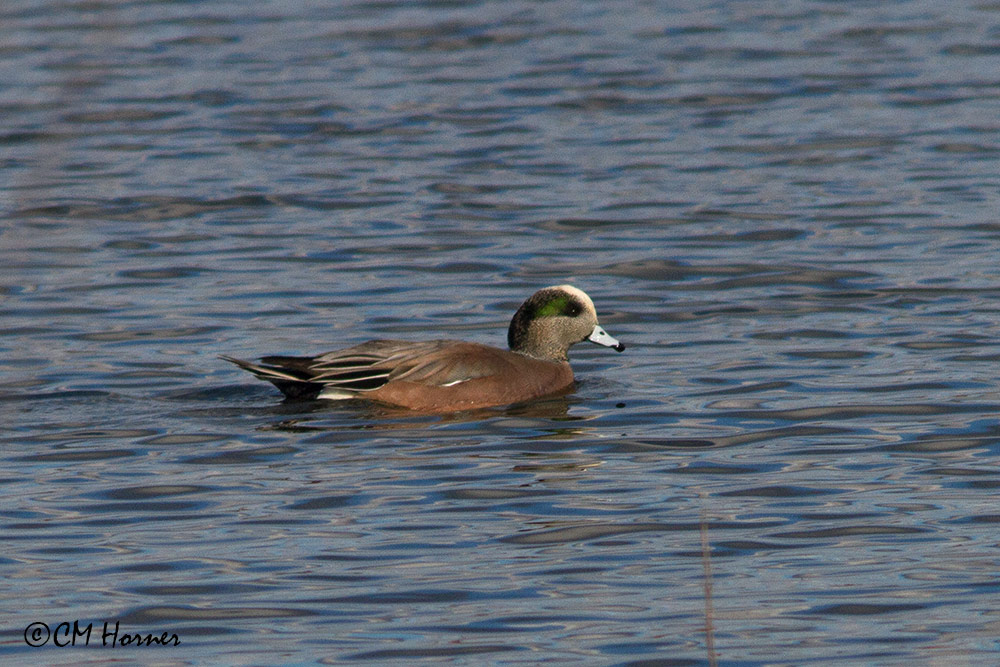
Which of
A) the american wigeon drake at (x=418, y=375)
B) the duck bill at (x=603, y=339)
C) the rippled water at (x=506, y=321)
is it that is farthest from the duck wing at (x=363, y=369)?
the duck bill at (x=603, y=339)

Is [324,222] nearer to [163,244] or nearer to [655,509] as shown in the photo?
[163,244]

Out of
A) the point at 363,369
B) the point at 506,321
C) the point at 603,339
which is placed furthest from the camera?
the point at 506,321

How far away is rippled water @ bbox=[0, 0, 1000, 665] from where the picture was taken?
20.3ft

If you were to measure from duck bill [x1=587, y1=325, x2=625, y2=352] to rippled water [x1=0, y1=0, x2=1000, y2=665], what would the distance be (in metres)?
0.26

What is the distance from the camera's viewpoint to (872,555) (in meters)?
6.66

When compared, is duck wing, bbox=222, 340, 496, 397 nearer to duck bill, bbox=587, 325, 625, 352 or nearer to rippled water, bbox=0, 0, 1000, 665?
rippled water, bbox=0, 0, 1000, 665

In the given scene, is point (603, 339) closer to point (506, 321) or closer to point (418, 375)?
point (418, 375)

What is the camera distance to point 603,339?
10.4 metres

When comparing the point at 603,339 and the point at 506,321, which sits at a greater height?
the point at 603,339

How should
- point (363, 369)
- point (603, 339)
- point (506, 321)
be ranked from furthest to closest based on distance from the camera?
1. point (506, 321)
2. point (603, 339)
3. point (363, 369)

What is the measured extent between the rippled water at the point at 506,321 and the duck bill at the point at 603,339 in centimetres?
26

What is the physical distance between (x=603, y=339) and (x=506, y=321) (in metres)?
1.40

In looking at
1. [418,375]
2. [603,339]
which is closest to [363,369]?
[418,375]

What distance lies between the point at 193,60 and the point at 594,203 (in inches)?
316
